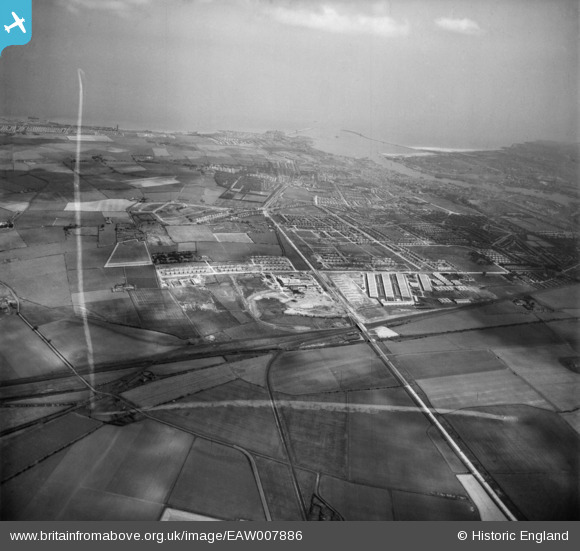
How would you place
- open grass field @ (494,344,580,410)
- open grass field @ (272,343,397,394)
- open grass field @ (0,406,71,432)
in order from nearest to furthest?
open grass field @ (0,406,71,432)
open grass field @ (272,343,397,394)
open grass field @ (494,344,580,410)

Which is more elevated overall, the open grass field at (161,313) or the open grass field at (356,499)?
the open grass field at (161,313)

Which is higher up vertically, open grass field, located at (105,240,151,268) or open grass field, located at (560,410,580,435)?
open grass field, located at (105,240,151,268)

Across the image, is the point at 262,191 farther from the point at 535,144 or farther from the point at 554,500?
the point at 554,500

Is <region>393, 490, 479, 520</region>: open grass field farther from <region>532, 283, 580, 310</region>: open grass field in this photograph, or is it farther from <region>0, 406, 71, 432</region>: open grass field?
<region>532, 283, 580, 310</region>: open grass field

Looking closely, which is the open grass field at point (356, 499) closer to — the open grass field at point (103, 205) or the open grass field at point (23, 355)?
the open grass field at point (23, 355)

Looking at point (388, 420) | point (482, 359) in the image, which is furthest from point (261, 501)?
point (482, 359)

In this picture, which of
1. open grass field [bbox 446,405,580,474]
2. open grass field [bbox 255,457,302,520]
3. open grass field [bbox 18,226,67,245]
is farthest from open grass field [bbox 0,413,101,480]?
open grass field [bbox 18,226,67,245]

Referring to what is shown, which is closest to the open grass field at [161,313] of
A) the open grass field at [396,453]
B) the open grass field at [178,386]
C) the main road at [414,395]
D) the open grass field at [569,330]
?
the open grass field at [178,386]
